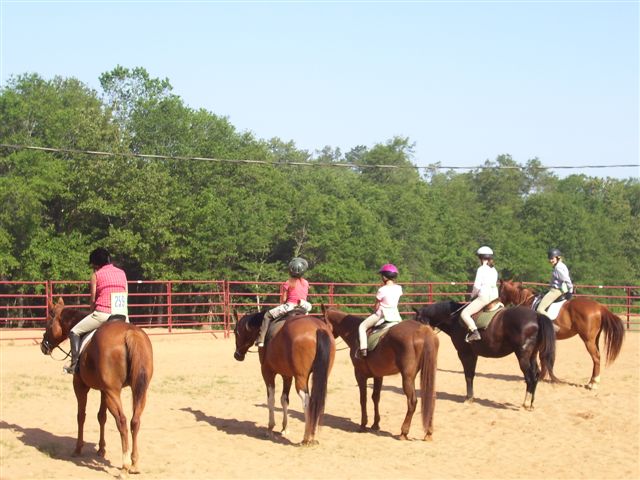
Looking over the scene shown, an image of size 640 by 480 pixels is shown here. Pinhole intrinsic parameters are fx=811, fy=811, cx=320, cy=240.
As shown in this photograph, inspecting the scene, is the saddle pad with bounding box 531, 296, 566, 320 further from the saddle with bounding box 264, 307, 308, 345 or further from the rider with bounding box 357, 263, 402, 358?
the saddle with bounding box 264, 307, 308, 345

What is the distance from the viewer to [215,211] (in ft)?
150

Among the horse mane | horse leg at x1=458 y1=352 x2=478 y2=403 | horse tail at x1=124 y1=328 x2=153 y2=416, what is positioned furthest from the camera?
horse leg at x1=458 y1=352 x2=478 y2=403

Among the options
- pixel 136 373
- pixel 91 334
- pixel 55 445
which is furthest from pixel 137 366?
pixel 55 445

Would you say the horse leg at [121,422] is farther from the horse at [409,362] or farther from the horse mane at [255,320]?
the horse at [409,362]

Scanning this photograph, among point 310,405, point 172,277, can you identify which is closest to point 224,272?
point 172,277

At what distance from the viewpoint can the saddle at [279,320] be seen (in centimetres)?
1117

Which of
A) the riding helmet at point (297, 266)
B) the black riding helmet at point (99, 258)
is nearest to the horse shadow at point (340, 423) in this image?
the riding helmet at point (297, 266)

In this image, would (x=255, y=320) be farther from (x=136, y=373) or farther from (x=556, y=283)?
(x=556, y=283)

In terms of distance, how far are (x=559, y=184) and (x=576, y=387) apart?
279 feet

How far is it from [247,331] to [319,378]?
6.84 ft

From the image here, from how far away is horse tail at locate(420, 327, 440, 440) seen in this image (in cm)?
1062

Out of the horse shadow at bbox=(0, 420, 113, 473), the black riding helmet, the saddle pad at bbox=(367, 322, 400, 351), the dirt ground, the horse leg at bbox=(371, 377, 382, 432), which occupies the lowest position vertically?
the dirt ground

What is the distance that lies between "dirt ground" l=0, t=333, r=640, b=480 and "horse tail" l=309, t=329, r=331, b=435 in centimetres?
50

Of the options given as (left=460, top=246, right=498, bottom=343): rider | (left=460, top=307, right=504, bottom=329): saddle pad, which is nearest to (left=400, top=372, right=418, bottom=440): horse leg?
(left=460, top=246, right=498, bottom=343): rider
